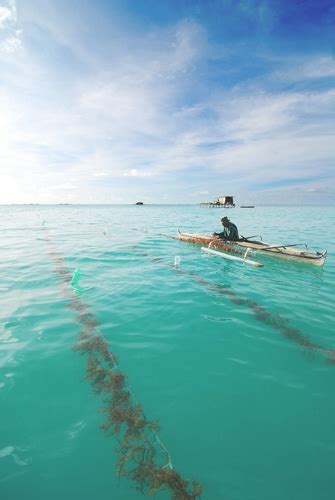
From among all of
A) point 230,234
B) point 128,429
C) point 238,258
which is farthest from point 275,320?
point 230,234

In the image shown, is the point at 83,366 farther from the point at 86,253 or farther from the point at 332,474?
the point at 86,253

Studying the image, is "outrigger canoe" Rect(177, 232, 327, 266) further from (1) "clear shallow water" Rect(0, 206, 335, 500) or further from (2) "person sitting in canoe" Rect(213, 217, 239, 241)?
(1) "clear shallow water" Rect(0, 206, 335, 500)

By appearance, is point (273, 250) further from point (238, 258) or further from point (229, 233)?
point (229, 233)

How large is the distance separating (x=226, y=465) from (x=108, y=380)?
2.32 m

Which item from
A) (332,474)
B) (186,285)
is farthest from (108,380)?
(186,285)

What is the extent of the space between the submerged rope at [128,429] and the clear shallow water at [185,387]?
0.41ft

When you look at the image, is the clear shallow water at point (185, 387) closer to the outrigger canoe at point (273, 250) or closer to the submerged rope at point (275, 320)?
the submerged rope at point (275, 320)

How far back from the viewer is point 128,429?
11.8ft

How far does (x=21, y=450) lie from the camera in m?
3.28

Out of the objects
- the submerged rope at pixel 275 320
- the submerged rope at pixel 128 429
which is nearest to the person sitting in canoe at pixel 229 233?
the submerged rope at pixel 275 320

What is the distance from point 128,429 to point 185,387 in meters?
1.23

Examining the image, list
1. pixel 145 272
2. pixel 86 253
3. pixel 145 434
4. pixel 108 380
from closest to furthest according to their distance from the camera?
pixel 145 434
pixel 108 380
pixel 145 272
pixel 86 253

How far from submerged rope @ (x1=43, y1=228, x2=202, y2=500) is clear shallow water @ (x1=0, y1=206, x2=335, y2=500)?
124 mm

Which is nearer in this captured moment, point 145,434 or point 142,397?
point 145,434
